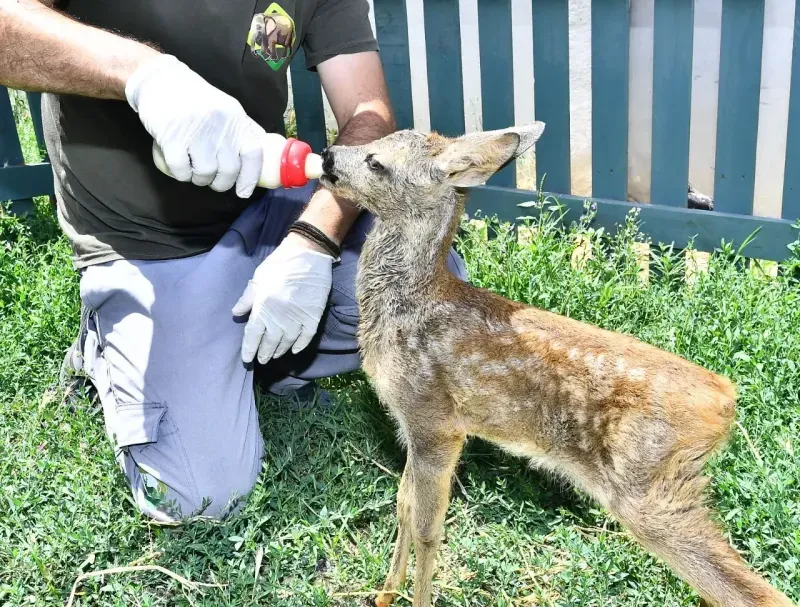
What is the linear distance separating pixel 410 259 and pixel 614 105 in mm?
2487

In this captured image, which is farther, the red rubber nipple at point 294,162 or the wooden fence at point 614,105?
the wooden fence at point 614,105

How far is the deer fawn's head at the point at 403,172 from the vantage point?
306 cm

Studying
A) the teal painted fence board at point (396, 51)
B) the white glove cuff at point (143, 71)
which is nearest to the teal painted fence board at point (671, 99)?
the teal painted fence board at point (396, 51)

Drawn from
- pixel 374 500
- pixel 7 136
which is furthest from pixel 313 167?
pixel 7 136

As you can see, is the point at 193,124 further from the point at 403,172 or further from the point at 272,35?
the point at 272,35

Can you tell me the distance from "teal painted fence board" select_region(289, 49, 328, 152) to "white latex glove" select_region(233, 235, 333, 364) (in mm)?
2234

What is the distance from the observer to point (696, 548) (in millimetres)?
2709

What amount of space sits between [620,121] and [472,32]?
1300mm

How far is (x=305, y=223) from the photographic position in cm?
391

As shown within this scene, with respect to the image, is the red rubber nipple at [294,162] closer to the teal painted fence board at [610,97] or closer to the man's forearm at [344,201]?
the man's forearm at [344,201]

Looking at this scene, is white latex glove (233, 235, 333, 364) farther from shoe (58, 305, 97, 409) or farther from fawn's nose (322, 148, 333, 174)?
shoe (58, 305, 97, 409)

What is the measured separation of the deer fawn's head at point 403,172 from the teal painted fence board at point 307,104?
2761 millimetres

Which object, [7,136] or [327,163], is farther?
[7,136]

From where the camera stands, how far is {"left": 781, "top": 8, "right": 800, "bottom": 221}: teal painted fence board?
15.2 ft
